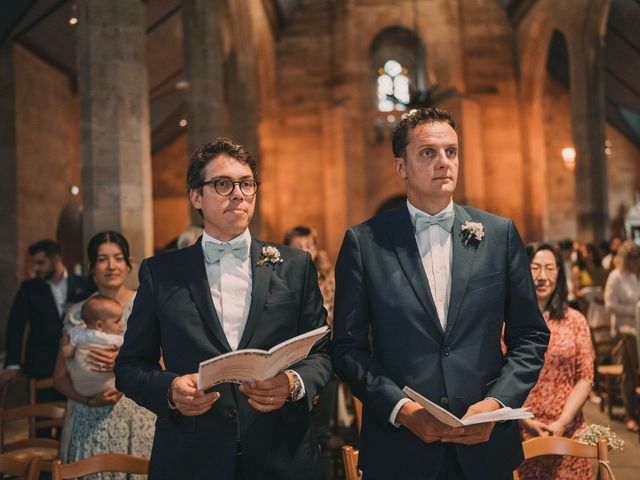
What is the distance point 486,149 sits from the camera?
19328 millimetres

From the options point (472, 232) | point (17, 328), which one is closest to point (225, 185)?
point (472, 232)

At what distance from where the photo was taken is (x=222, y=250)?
8.09 ft

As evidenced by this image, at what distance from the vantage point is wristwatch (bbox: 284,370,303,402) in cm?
224

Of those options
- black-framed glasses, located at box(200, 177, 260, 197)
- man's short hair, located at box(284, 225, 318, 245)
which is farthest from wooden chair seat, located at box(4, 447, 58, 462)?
black-framed glasses, located at box(200, 177, 260, 197)

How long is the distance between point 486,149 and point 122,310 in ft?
55.4

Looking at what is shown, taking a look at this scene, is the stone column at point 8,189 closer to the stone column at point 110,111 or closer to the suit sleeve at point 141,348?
the stone column at point 110,111

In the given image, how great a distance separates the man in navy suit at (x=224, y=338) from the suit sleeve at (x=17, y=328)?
335 centimetres

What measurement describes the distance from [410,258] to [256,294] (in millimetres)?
531

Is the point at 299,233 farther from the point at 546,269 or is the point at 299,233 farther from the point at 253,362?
the point at 253,362

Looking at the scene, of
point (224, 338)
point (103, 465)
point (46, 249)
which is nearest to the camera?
point (224, 338)

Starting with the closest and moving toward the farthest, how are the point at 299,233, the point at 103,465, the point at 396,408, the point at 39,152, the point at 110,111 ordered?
1. the point at 396,408
2. the point at 103,465
3. the point at 299,233
4. the point at 110,111
5. the point at 39,152

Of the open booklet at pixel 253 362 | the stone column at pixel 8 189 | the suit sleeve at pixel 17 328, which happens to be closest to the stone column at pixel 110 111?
the suit sleeve at pixel 17 328

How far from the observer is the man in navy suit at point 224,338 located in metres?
2.27

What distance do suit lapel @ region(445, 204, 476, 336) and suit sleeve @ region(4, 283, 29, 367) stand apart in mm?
4073
